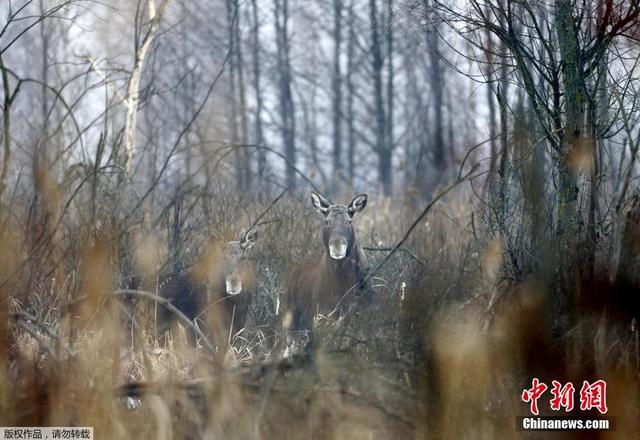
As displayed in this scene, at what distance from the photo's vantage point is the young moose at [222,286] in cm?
1001

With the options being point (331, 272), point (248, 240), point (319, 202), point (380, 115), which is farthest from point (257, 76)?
point (331, 272)

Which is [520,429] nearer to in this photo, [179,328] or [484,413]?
A: [484,413]

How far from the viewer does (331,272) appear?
33.2 ft

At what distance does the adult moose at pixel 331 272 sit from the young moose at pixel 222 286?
596 millimetres

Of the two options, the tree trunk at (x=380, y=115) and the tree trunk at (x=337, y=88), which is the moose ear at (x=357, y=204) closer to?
the tree trunk at (x=337, y=88)

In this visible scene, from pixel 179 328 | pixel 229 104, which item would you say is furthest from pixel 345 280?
pixel 229 104

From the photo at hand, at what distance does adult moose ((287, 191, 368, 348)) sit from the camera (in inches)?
392

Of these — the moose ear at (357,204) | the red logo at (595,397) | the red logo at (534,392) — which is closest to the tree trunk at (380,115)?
the moose ear at (357,204)

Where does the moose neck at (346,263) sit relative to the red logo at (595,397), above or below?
above
